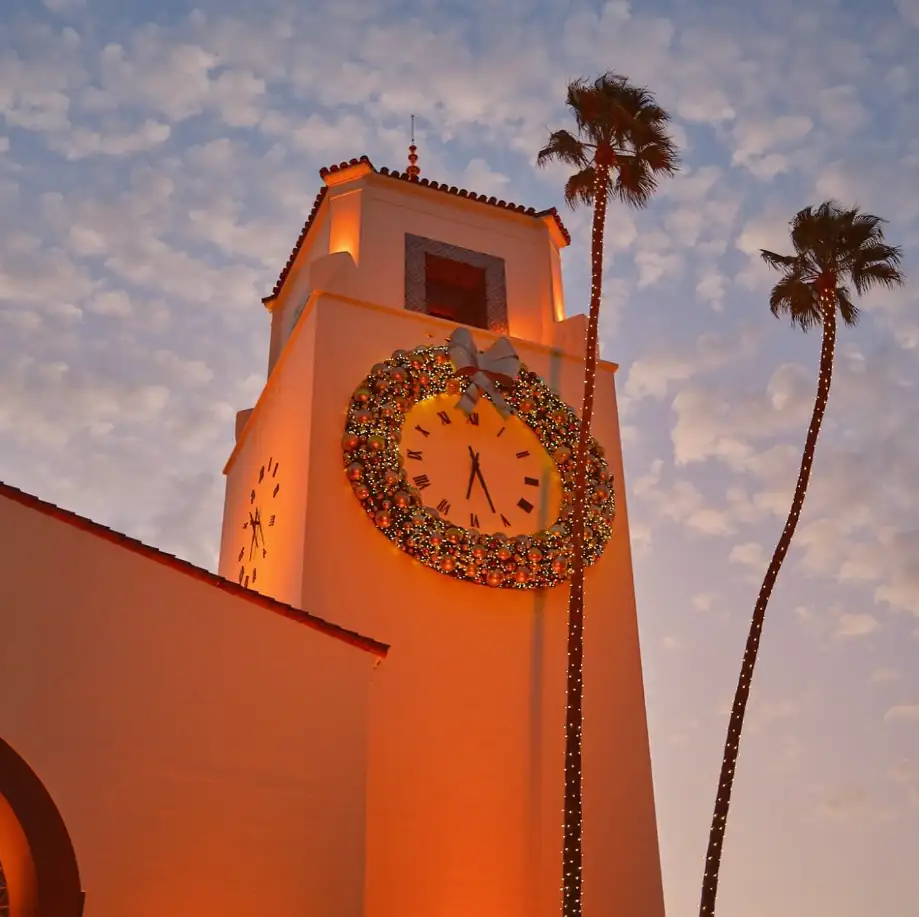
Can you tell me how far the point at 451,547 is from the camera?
13.6m

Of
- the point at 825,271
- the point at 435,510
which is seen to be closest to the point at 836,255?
the point at 825,271

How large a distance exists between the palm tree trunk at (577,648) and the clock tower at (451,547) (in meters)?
0.85

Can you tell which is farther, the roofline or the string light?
the string light

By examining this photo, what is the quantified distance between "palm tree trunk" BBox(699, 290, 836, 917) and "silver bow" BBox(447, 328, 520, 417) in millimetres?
3714

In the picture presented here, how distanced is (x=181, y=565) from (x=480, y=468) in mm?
5112

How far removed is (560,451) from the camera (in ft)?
48.8

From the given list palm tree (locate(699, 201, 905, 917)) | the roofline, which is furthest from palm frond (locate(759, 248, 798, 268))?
the roofline

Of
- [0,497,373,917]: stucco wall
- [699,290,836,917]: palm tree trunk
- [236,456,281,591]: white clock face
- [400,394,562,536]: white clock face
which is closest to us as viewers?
[0,497,373,917]: stucco wall

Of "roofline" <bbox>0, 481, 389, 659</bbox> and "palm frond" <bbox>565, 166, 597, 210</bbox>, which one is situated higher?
"palm frond" <bbox>565, 166, 597, 210</bbox>

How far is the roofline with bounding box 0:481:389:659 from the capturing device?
9.71 metres

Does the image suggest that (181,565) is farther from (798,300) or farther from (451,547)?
(798,300)

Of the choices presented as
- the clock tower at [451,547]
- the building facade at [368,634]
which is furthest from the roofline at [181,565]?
the clock tower at [451,547]

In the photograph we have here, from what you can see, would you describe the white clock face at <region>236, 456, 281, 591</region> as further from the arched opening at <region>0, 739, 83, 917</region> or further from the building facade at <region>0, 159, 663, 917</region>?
the arched opening at <region>0, 739, 83, 917</region>

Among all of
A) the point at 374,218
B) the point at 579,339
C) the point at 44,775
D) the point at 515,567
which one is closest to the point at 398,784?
the point at 515,567
